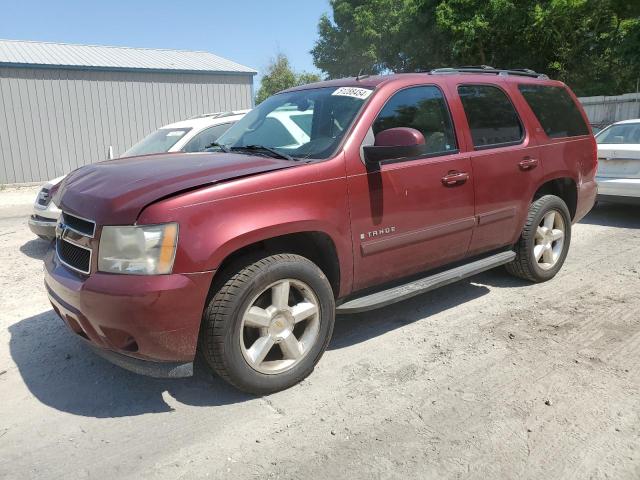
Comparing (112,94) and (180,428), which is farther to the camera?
(112,94)

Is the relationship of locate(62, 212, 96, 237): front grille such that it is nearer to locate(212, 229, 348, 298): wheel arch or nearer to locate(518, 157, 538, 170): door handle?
locate(212, 229, 348, 298): wheel arch

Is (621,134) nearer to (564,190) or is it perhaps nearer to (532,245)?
(564,190)

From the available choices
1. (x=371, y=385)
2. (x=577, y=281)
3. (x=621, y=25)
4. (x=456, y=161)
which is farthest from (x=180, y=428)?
(x=621, y=25)

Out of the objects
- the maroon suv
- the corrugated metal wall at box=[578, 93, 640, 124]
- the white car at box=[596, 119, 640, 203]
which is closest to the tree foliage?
the corrugated metal wall at box=[578, 93, 640, 124]

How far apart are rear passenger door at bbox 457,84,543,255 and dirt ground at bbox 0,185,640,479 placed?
28.1 inches

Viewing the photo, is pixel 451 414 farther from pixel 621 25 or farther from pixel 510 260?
pixel 621 25

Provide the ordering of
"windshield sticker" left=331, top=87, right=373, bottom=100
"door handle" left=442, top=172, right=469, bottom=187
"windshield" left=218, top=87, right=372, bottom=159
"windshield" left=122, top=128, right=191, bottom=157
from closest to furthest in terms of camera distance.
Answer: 1. "windshield" left=218, top=87, right=372, bottom=159
2. "windshield sticker" left=331, top=87, right=373, bottom=100
3. "door handle" left=442, top=172, right=469, bottom=187
4. "windshield" left=122, top=128, right=191, bottom=157

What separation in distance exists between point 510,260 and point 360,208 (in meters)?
1.91

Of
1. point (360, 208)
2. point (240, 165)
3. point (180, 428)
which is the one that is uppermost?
point (240, 165)

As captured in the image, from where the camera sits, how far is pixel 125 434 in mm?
2943

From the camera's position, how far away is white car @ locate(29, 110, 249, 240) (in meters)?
6.56

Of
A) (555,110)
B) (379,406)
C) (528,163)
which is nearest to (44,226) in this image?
(379,406)

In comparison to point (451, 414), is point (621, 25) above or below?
above

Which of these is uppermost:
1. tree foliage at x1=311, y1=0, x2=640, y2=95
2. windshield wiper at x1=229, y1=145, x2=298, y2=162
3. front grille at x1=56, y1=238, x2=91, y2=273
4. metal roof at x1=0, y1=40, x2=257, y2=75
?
tree foliage at x1=311, y1=0, x2=640, y2=95
